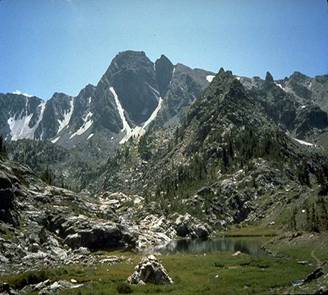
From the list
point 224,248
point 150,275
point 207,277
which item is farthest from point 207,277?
point 224,248

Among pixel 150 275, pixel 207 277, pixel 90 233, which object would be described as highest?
pixel 90 233

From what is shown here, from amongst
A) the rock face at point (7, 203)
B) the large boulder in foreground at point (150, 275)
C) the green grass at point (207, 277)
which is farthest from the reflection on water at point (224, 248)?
the large boulder in foreground at point (150, 275)

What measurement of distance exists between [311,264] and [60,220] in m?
91.9

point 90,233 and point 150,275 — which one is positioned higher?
point 90,233

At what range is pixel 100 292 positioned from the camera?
58.2m

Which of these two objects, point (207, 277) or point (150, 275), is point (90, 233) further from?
point (150, 275)

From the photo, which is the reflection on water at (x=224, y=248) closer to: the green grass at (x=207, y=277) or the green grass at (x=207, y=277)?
the green grass at (x=207, y=277)

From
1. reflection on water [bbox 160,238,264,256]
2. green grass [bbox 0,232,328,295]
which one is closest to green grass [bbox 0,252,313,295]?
green grass [bbox 0,232,328,295]

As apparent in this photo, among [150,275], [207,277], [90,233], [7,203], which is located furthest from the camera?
[90,233]

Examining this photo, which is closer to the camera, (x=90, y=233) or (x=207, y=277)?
(x=207, y=277)

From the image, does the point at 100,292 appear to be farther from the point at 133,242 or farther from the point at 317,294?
the point at 133,242

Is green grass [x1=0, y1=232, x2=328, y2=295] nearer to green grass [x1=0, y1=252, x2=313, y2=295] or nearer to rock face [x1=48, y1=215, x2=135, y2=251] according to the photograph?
green grass [x1=0, y1=252, x2=313, y2=295]

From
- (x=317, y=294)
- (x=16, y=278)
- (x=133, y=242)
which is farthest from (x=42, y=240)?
(x=317, y=294)

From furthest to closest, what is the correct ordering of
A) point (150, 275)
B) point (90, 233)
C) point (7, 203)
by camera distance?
point (90, 233)
point (7, 203)
point (150, 275)
